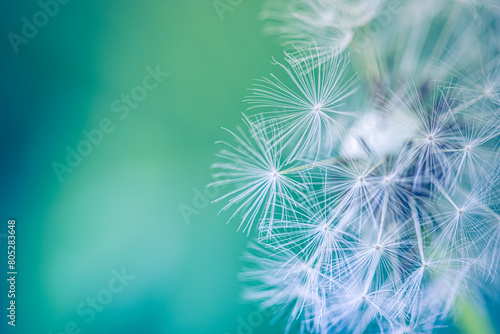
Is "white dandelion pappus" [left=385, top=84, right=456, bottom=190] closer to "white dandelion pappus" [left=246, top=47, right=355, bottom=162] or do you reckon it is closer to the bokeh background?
"white dandelion pappus" [left=246, top=47, right=355, bottom=162]

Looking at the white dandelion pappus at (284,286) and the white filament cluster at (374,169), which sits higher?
the white filament cluster at (374,169)

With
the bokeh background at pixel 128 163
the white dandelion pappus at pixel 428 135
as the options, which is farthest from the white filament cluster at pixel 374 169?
the bokeh background at pixel 128 163

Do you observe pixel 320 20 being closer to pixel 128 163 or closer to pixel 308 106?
pixel 308 106

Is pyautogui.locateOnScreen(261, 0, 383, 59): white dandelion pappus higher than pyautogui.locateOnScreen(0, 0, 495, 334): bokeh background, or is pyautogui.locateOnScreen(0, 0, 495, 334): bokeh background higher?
pyautogui.locateOnScreen(261, 0, 383, 59): white dandelion pappus

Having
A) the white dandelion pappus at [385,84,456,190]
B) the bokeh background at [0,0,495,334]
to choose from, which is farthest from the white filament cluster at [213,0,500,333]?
the bokeh background at [0,0,495,334]

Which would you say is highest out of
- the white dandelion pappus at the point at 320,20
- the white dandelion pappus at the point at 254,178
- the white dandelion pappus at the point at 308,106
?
the white dandelion pappus at the point at 320,20

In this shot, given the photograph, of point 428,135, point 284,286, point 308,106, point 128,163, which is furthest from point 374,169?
point 128,163

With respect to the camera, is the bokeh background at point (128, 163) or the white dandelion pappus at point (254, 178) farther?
the bokeh background at point (128, 163)

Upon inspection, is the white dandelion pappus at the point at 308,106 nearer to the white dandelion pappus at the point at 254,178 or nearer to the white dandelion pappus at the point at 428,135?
the white dandelion pappus at the point at 254,178
